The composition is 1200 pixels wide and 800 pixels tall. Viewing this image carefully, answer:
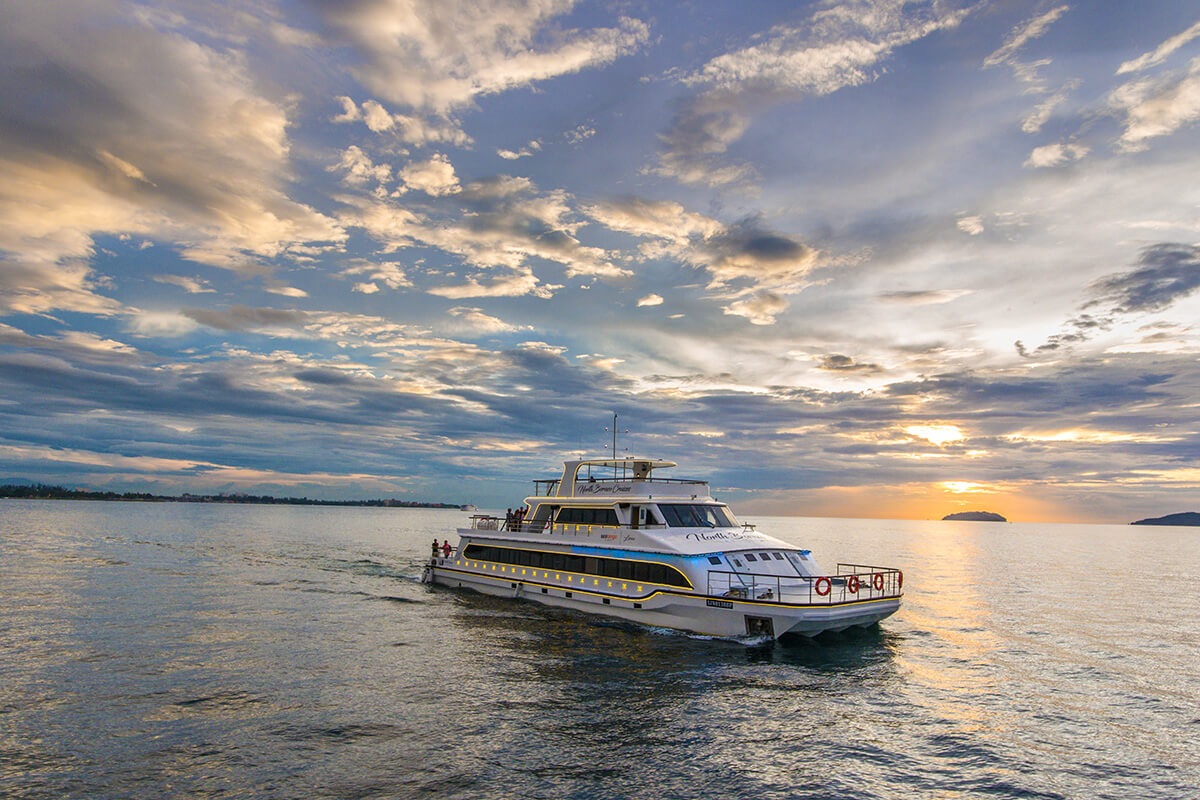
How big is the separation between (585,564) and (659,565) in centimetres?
498

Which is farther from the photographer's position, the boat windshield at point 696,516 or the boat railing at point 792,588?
the boat windshield at point 696,516

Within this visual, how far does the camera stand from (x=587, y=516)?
1277 inches

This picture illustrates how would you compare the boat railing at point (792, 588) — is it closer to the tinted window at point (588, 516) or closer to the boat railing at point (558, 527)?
the boat railing at point (558, 527)

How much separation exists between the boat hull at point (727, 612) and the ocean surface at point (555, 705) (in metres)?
0.72

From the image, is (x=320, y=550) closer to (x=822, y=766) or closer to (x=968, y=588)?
(x=968, y=588)

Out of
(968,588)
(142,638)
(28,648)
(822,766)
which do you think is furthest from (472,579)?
(968,588)

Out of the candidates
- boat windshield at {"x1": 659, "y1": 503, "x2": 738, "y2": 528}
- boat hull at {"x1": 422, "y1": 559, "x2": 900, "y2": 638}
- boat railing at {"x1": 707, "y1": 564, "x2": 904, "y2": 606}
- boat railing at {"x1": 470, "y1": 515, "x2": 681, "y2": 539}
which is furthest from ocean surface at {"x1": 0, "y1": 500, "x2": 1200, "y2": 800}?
boat windshield at {"x1": 659, "y1": 503, "x2": 738, "y2": 528}

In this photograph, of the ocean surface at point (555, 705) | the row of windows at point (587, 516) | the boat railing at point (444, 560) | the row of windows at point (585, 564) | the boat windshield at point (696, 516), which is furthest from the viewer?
the boat railing at point (444, 560)

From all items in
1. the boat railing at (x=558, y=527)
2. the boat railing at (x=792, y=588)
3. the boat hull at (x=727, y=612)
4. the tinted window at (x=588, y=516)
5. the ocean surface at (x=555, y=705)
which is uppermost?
the tinted window at (x=588, y=516)

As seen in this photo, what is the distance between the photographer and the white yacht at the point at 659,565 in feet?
80.2

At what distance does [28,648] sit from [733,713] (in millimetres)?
25315

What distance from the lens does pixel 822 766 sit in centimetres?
1453

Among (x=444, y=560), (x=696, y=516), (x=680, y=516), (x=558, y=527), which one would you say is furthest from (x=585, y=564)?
(x=444, y=560)

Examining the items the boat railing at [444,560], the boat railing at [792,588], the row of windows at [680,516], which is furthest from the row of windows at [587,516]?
the boat railing at [444,560]
